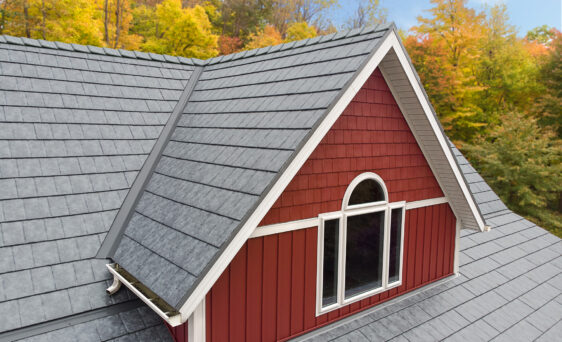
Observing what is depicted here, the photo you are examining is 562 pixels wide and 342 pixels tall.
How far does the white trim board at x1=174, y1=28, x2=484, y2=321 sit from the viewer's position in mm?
2834

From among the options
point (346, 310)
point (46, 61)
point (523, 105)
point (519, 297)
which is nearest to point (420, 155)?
point (346, 310)

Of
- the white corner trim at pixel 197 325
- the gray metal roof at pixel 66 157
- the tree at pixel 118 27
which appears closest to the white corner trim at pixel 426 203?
the white corner trim at pixel 197 325

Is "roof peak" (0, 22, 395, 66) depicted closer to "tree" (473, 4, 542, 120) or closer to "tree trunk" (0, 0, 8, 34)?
"tree trunk" (0, 0, 8, 34)

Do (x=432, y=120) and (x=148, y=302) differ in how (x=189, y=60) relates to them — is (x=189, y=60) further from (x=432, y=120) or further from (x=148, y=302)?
(x=148, y=302)

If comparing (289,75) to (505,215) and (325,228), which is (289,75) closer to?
(325,228)

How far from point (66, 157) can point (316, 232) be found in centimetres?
322

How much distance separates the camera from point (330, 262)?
4.20m

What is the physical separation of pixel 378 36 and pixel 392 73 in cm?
54

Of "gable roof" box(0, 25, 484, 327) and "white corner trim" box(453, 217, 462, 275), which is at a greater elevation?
"gable roof" box(0, 25, 484, 327)

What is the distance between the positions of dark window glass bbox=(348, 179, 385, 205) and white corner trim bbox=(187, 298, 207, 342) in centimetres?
203

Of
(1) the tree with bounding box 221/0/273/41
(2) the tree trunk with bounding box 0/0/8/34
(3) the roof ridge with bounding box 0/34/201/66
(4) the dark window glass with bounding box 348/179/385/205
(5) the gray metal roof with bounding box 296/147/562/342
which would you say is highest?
(1) the tree with bounding box 221/0/273/41

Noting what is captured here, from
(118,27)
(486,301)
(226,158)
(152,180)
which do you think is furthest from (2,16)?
(486,301)

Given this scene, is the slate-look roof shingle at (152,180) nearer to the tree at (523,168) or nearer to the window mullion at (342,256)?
the window mullion at (342,256)

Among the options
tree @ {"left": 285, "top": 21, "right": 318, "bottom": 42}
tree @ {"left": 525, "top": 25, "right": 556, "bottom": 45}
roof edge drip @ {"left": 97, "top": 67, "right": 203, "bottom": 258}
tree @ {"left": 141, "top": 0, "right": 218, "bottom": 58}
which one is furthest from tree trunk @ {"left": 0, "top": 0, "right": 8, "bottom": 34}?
tree @ {"left": 525, "top": 25, "right": 556, "bottom": 45}
